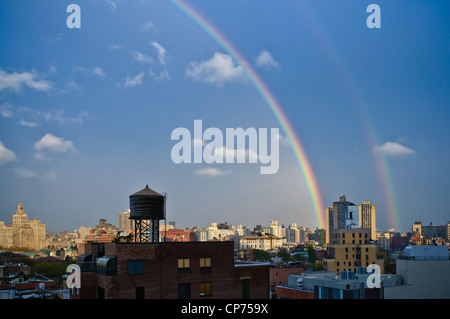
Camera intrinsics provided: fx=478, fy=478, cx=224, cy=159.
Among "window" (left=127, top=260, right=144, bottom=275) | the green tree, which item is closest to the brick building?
"window" (left=127, top=260, right=144, bottom=275)

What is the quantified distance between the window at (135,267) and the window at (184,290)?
3.33 metres

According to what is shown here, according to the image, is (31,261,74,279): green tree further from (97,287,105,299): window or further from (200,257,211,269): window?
(200,257,211,269): window

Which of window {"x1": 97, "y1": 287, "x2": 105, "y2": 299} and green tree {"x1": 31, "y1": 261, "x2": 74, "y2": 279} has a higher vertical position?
window {"x1": 97, "y1": 287, "x2": 105, "y2": 299}

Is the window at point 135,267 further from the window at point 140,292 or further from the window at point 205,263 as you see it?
the window at point 205,263

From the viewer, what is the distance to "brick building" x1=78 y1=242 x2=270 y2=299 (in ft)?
113

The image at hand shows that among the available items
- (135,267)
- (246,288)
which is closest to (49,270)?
(246,288)

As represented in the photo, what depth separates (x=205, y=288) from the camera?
122ft

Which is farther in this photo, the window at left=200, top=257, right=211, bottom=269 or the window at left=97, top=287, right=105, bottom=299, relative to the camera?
the window at left=200, top=257, right=211, bottom=269

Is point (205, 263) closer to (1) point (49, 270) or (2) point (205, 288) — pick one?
(2) point (205, 288)

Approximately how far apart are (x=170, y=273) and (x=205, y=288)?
3.20 metres

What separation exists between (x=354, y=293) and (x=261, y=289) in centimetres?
2103
